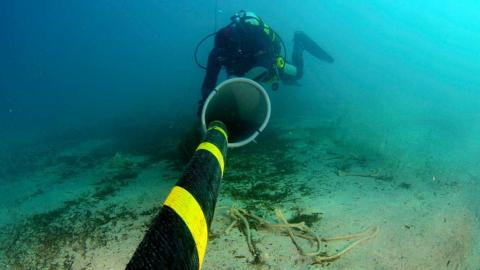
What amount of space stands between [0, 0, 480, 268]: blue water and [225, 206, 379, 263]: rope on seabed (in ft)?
5.16

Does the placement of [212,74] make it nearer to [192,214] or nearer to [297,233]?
[297,233]

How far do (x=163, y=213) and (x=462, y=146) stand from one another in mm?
5362

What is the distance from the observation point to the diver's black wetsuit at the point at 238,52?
5.30m

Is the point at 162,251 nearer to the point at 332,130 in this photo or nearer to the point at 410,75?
the point at 332,130

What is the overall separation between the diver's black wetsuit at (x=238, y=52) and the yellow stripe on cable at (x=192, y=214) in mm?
3572

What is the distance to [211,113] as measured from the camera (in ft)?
15.1

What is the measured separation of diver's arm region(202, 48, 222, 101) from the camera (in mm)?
5121

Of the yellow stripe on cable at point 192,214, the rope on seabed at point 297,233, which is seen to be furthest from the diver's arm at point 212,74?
the yellow stripe on cable at point 192,214

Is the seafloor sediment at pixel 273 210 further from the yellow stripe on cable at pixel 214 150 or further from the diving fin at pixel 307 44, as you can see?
the diving fin at pixel 307 44

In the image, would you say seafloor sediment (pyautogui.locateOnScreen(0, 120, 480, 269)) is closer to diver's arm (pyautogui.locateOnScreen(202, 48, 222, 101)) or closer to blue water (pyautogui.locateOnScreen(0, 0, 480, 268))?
blue water (pyautogui.locateOnScreen(0, 0, 480, 268))

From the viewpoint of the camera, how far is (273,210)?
3.12 meters

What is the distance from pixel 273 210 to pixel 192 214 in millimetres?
1734

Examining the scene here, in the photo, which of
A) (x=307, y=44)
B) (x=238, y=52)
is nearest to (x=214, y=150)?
(x=238, y=52)

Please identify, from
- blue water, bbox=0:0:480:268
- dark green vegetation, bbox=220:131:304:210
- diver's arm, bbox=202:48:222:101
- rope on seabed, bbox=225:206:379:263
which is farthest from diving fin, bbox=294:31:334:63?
rope on seabed, bbox=225:206:379:263
